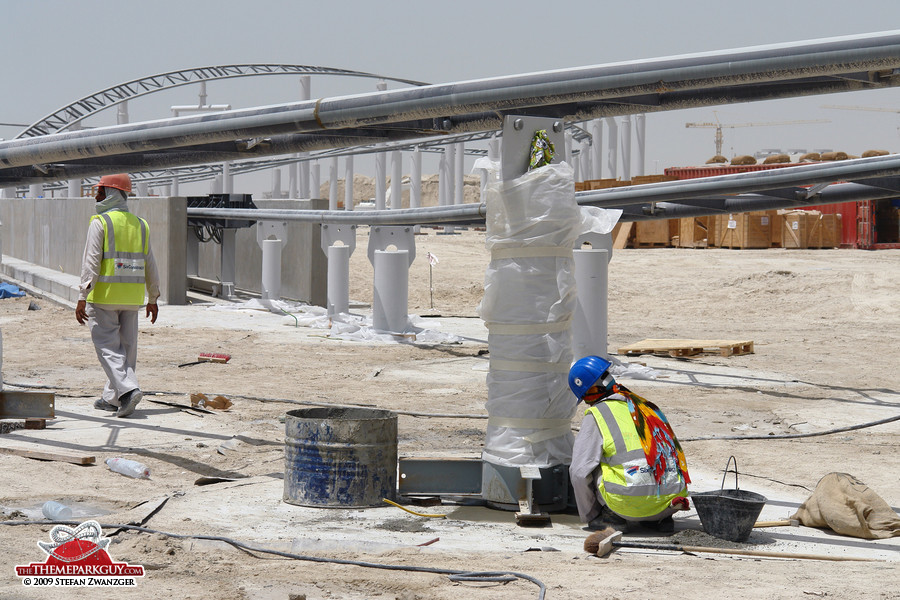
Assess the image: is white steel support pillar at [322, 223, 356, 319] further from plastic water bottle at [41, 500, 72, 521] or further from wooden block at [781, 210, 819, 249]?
wooden block at [781, 210, 819, 249]

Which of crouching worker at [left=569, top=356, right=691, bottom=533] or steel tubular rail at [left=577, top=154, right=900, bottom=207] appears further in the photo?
steel tubular rail at [left=577, top=154, right=900, bottom=207]

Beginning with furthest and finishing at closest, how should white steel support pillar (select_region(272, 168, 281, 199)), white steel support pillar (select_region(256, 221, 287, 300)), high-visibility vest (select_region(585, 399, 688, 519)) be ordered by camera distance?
white steel support pillar (select_region(272, 168, 281, 199)) → white steel support pillar (select_region(256, 221, 287, 300)) → high-visibility vest (select_region(585, 399, 688, 519))

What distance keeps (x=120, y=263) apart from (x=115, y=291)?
0.27m

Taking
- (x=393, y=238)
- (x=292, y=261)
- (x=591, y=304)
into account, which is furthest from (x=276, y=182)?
(x=591, y=304)

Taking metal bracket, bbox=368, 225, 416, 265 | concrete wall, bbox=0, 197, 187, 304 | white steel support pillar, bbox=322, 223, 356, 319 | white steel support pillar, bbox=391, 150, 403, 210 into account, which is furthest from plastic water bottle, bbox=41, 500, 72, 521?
white steel support pillar, bbox=391, 150, 403, 210

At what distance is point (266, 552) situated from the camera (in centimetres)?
580

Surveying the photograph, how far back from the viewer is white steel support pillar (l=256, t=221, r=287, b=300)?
21828 millimetres

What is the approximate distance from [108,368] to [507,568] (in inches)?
211

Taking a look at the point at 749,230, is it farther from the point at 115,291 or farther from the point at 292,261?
the point at 115,291

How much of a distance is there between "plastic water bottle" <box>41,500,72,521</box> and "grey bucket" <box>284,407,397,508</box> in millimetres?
1324

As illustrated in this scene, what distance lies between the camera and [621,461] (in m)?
6.18

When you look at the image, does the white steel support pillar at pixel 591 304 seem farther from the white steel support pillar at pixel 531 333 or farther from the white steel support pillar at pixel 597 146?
the white steel support pillar at pixel 597 146

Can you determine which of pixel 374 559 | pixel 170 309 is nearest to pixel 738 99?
pixel 374 559

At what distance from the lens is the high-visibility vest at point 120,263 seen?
380 inches
